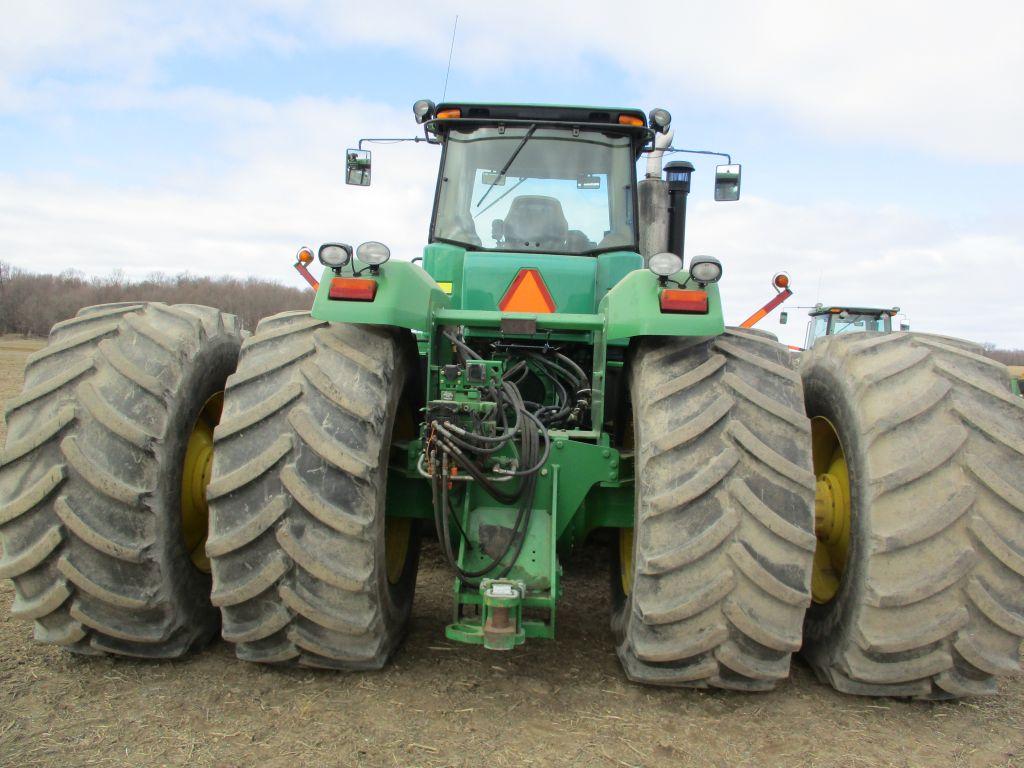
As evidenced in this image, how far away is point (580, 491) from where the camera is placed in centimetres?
337

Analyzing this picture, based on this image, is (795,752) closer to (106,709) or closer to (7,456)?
(106,709)

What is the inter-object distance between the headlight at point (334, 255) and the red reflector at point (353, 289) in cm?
9

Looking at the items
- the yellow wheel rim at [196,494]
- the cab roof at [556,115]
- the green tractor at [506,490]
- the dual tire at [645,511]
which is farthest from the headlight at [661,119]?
the yellow wheel rim at [196,494]

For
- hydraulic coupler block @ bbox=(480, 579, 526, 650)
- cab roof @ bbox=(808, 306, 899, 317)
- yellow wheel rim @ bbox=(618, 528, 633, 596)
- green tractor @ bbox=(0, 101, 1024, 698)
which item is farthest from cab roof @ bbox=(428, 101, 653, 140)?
cab roof @ bbox=(808, 306, 899, 317)

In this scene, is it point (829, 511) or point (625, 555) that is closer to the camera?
point (829, 511)

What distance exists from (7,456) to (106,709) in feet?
3.23

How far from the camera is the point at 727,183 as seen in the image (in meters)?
5.64

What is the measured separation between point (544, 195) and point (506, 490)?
2078 mm

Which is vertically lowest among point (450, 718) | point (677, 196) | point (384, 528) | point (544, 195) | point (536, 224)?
point (450, 718)

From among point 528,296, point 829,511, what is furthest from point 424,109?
point 829,511

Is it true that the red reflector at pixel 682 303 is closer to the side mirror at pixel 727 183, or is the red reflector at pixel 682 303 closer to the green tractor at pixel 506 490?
the green tractor at pixel 506 490

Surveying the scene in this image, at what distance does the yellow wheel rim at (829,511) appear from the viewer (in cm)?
363

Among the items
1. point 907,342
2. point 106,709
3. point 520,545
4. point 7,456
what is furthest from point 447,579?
point 907,342

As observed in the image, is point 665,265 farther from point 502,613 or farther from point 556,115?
point 556,115
